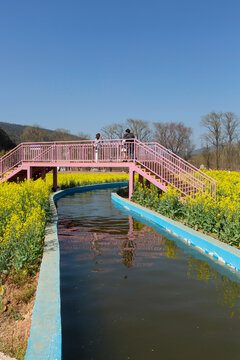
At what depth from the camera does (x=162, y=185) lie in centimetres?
1438

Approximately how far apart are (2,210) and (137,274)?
389cm

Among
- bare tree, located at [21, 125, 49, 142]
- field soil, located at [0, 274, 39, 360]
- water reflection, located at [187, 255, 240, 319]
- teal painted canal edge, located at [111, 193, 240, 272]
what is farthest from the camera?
bare tree, located at [21, 125, 49, 142]

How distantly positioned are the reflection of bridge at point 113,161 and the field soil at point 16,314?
30.8 feet

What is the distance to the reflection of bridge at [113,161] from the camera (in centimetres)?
1473

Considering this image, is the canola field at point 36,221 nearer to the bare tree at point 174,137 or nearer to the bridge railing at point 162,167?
the bridge railing at point 162,167

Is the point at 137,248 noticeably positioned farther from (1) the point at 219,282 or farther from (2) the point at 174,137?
(2) the point at 174,137

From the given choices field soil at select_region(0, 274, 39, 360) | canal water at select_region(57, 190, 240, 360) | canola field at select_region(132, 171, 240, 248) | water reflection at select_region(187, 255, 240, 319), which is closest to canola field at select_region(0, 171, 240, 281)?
canola field at select_region(132, 171, 240, 248)

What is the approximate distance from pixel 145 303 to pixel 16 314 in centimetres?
185

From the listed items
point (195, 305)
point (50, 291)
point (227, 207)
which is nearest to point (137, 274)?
point (195, 305)

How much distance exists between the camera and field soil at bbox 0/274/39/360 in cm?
342

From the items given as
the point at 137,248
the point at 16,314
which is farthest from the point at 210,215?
the point at 16,314

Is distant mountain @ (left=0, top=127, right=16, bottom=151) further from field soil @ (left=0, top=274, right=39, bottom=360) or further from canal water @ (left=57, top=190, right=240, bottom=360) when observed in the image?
field soil @ (left=0, top=274, right=39, bottom=360)

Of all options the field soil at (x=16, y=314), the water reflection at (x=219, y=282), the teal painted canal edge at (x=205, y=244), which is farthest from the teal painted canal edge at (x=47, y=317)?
the teal painted canal edge at (x=205, y=244)

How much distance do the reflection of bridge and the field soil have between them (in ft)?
30.8
